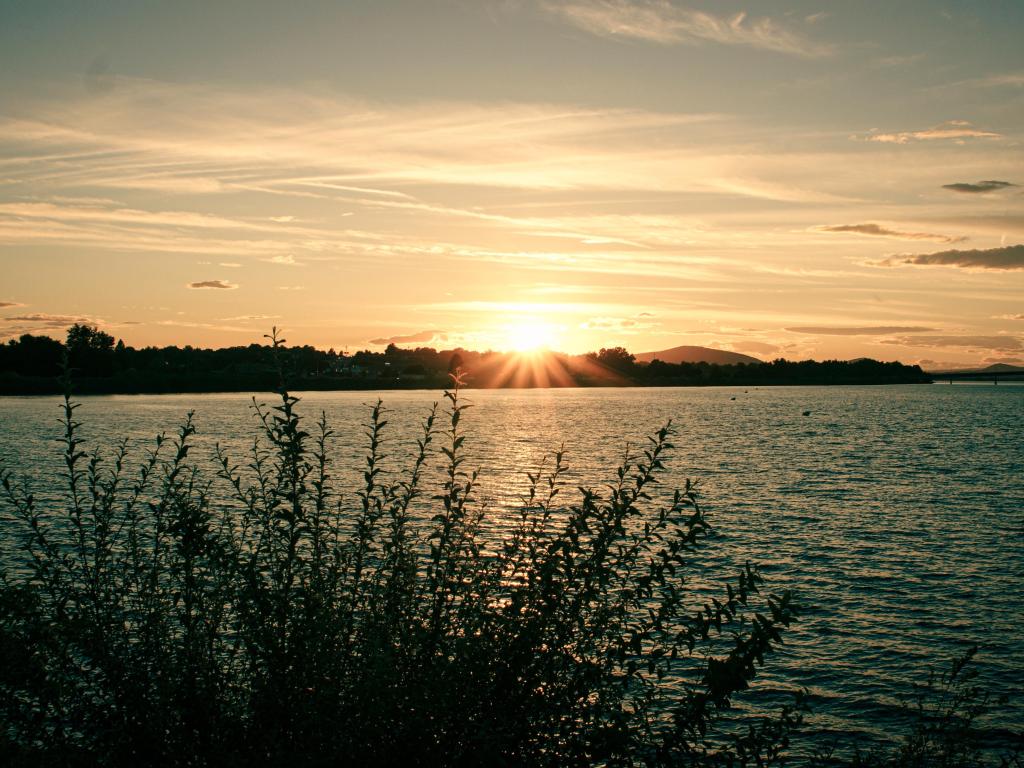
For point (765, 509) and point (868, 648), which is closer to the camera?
point (868, 648)

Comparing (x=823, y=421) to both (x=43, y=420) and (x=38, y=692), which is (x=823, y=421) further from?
(x=38, y=692)

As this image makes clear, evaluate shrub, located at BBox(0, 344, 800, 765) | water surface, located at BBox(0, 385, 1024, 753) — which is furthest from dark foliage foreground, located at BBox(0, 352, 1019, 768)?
water surface, located at BBox(0, 385, 1024, 753)

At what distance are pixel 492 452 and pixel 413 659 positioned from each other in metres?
84.4

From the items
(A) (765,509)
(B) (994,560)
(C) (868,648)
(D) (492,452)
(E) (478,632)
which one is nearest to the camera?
(E) (478,632)

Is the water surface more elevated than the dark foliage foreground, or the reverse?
the dark foliage foreground

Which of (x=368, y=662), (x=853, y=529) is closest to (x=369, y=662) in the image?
(x=368, y=662)

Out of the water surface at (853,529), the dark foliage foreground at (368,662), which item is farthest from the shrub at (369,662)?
the water surface at (853,529)

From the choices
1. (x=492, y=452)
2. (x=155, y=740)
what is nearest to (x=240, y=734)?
(x=155, y=740)

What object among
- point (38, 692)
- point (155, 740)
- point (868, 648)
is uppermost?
point (38, 692)

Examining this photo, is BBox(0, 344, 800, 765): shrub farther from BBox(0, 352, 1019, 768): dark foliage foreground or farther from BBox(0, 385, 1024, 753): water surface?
BBox(0, 385, 1024, 753): water surface

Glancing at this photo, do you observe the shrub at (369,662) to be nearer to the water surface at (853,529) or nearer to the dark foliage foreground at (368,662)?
the dark foliage foreground at (368,662)

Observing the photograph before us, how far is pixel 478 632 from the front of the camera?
12812 millimetres

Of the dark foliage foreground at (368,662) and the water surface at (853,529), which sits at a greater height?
the dark foliage foreground at (368,662)

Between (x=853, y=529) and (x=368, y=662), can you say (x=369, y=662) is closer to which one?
(x=368, y=662)
